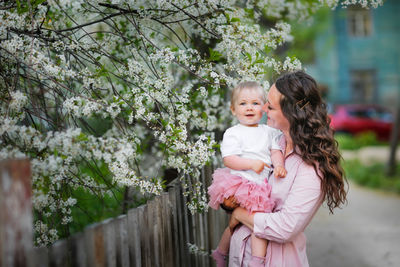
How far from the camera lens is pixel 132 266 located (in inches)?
93.2

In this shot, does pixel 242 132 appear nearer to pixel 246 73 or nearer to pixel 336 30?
pixel 246 73

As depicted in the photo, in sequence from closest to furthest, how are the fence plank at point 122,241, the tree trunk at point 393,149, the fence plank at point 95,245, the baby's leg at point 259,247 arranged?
the fence plank at point 95,245, the fence plank at point 122,241, the baby's leg at point 259,247, the tree trunk at point 393,149

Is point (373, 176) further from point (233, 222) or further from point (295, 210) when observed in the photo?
point (295, 210)

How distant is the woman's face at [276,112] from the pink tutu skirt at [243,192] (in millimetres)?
386

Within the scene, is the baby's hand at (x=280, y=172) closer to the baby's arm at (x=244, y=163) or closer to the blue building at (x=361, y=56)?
the baby's arm at (x=244, y=163)

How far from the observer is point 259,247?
2533mm

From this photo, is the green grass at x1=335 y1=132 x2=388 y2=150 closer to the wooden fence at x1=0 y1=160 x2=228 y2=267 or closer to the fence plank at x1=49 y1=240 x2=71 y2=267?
the wooden fence at x1=0 y1=160 x2=228 y2=267

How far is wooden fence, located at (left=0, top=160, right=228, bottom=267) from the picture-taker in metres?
1.52

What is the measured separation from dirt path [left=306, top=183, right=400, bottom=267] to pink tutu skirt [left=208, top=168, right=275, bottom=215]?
10.6 ft

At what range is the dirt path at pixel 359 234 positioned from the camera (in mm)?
5492

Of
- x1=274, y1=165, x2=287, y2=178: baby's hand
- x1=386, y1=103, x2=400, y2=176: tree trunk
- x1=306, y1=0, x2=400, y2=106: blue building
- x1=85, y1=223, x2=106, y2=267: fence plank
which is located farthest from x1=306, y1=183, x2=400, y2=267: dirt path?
x1=306, y1=0, x2=400, y2=106: blue building

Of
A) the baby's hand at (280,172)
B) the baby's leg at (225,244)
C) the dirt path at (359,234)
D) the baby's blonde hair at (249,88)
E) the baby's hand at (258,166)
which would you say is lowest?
the dirt path at (359,234)

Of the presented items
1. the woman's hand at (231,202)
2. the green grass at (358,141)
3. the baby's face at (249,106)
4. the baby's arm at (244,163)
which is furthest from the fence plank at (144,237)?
the green grass at (358,141)

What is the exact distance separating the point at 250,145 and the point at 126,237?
3.43ft
